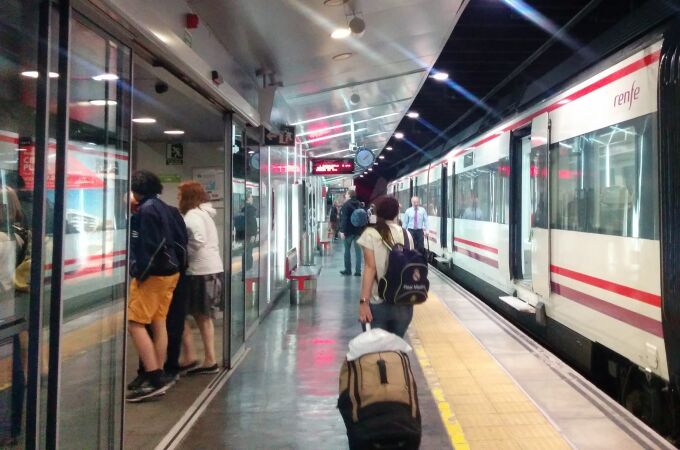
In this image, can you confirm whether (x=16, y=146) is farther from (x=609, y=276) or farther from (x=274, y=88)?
(x=274, y=88)

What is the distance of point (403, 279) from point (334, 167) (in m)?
11.2

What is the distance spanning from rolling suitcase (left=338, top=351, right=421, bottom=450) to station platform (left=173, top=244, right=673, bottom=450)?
905 mm

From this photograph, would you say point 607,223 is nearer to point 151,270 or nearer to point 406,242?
point 406,242

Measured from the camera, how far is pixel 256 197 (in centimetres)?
712

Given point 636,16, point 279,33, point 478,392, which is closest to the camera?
point 636,16

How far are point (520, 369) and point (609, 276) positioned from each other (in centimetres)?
126

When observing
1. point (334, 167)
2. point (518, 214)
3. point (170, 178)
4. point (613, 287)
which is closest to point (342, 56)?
point (518, 214)

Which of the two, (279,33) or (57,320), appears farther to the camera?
(279,33)

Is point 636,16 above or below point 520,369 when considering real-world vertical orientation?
above

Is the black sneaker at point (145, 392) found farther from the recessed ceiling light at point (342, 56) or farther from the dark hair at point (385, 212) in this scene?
the recessed ceiling light at point (342, 56)

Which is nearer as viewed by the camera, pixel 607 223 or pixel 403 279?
pixel 403 279

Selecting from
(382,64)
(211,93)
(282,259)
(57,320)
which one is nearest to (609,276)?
(211,93)

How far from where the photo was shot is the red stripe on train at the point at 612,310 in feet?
13.2

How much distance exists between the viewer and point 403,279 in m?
4.13
